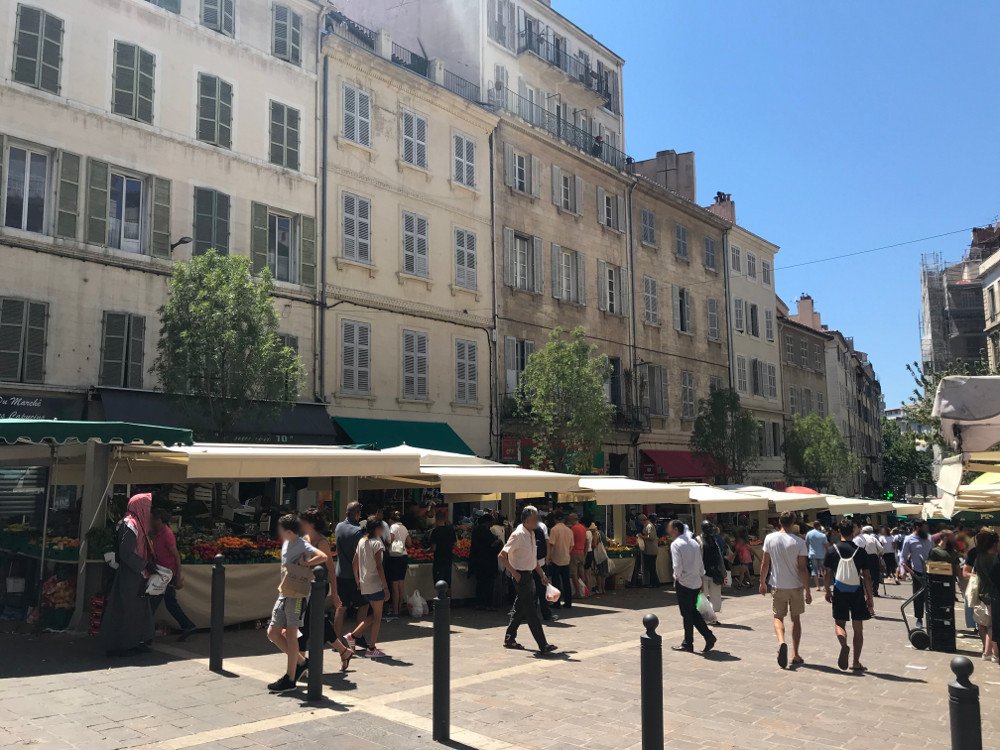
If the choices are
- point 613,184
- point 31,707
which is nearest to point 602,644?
point 31,707

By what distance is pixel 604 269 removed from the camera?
30172mm

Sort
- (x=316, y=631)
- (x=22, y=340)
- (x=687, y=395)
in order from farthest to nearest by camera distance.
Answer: (x=687, y=395) → (x=22, y=340) → (x=316, y=631)

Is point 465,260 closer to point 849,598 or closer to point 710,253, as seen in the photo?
point 710,253

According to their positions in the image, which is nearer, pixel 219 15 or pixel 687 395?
pixel 219 15

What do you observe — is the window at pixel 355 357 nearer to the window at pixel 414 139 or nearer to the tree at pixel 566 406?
the tree at pixel 566 406

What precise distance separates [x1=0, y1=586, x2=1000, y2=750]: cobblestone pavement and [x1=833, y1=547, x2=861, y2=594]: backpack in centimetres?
87

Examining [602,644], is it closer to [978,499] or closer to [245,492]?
[978,499]

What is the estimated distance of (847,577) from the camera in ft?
30.8

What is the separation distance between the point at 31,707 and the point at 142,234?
12.7 m

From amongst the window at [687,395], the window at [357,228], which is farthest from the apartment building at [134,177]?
the window at [687,395]

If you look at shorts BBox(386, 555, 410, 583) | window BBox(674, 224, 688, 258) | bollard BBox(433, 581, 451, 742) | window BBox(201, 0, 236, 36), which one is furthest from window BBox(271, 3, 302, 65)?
window BBox(674, 224, 688, 258)

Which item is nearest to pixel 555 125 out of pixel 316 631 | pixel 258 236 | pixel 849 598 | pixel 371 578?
pixel 258 236

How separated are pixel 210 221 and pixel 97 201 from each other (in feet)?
7.86

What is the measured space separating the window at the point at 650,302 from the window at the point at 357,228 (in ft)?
43.3
